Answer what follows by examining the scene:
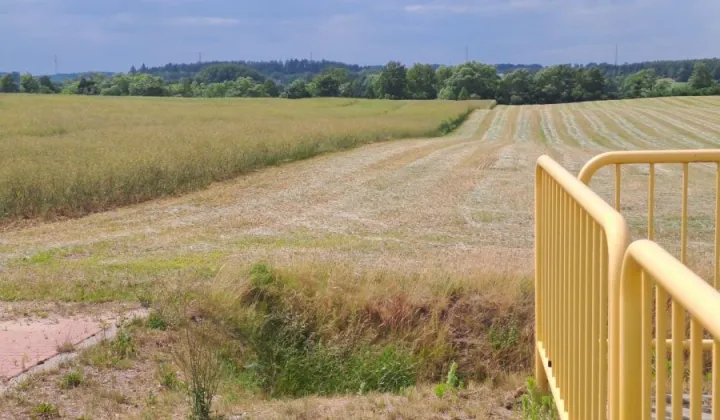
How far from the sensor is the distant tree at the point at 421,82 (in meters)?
123

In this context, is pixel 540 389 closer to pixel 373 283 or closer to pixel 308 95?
pixel 373 283

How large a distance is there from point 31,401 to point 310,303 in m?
2.99

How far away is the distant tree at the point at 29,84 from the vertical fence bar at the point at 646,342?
112 meters

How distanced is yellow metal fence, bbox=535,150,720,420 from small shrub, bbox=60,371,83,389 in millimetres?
3124

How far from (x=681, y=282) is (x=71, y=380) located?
4.83 m

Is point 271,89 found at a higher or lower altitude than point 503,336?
higher

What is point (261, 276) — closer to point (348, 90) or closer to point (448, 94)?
point (448, 94)

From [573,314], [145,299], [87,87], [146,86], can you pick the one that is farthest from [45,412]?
[87,87]

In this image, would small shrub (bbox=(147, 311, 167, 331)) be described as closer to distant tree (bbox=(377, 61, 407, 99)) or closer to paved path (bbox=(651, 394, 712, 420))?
paved path (bbox=(651, 394, 712, 420))

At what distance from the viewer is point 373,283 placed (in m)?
8.16

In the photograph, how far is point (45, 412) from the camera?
5078mm

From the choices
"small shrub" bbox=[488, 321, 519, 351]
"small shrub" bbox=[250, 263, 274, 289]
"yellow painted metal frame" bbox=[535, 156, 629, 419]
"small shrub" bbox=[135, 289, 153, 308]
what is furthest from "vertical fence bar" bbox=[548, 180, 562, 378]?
"small shrub" bbox=[135, 289, 153, 308]

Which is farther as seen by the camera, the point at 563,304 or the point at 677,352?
the point at 563,304

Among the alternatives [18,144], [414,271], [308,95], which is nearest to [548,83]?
[308,95]
